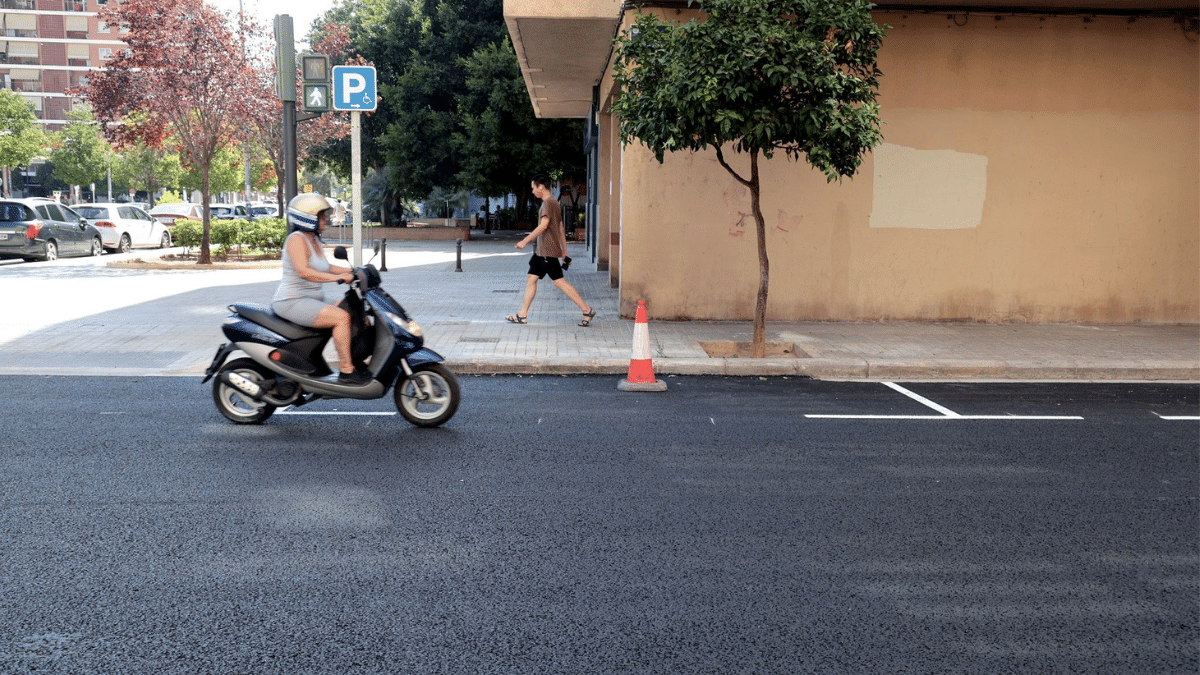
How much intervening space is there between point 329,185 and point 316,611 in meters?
109

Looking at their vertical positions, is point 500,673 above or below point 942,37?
below

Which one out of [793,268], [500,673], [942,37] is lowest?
[500,673]

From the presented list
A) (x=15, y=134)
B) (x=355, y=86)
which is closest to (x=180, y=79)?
(x=355, y=86)

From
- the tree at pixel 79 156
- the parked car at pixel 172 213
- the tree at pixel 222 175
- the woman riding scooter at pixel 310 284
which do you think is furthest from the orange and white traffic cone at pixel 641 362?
the tree at pixel 79 156

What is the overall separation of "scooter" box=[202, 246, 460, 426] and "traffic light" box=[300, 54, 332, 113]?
5413mm

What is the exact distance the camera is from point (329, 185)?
108500 millimetres

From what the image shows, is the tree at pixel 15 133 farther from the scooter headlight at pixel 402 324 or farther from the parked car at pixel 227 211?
the scooter headlight at pixel 402 324

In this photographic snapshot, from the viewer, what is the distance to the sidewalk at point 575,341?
10.1m

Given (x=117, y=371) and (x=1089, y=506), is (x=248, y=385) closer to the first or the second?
(x=117, y=371)

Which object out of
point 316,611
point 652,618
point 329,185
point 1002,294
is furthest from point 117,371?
point 329,185

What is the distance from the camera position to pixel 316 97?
40.3 ft

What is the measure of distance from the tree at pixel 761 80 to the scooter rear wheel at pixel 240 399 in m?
4.60

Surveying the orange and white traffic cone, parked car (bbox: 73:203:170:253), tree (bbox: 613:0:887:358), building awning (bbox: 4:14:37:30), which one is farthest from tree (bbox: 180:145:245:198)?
the orange and white traffic cone

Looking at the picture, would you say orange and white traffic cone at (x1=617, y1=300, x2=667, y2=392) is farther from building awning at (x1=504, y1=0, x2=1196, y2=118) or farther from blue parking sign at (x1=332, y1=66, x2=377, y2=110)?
building awning at (x1=504, y1=0, x2=1196, y2=118)
